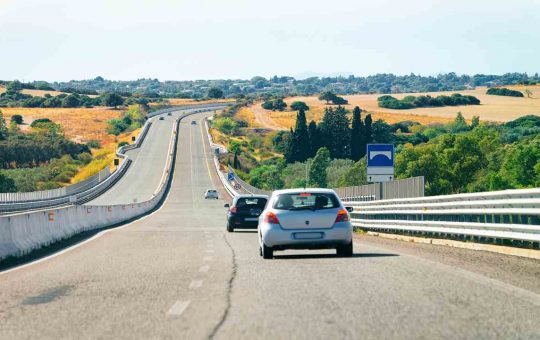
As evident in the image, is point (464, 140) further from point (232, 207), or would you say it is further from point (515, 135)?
point (232, 207)

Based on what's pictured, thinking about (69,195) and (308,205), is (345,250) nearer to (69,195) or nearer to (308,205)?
(308,205)

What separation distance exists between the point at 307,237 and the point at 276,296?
21.6 ft

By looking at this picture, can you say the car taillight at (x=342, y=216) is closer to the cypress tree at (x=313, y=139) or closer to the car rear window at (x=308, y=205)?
the car rear window at (x=308, y=205)

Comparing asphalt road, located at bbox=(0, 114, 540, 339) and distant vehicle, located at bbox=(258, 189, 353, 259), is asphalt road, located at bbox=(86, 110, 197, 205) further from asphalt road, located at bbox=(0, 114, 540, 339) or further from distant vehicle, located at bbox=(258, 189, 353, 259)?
asphalt road, located at bbox=(0, 114, 540, 339)

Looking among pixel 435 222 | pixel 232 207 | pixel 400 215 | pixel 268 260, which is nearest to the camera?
pixel 268 260

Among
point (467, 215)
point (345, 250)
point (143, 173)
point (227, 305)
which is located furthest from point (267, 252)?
point (143, 173)

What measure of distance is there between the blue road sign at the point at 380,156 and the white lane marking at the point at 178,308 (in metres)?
25.3

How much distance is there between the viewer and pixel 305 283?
1466cm

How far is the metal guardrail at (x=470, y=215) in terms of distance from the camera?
19.4 m

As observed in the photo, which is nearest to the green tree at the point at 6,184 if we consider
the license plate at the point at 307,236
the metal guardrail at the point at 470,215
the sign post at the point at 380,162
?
the sign post at the point at 380,162

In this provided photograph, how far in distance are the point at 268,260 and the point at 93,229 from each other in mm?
20391

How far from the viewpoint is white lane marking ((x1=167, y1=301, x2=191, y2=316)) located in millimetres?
11594

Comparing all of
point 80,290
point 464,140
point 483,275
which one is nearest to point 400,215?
→ point 483,275

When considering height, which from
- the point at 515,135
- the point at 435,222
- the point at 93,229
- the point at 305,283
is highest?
the point at 305,283
